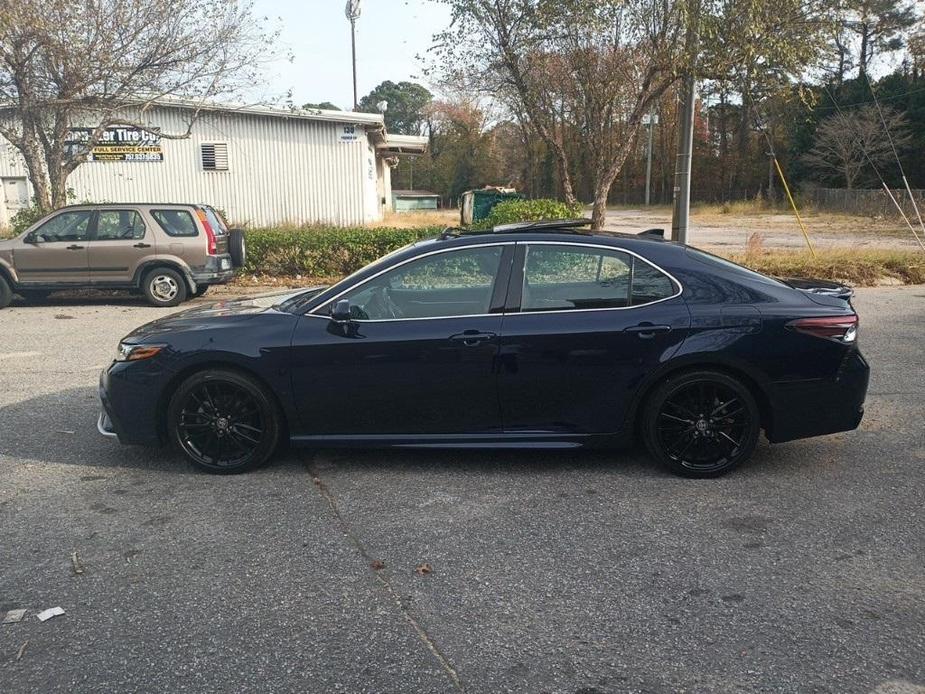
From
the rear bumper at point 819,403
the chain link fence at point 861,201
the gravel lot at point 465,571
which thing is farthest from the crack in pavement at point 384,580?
the chain link fence at point 861,201

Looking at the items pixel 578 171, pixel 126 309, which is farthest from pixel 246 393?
pixel 578 171

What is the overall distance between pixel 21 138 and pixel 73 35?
7.79 ft

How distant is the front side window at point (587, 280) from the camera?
4.67 m

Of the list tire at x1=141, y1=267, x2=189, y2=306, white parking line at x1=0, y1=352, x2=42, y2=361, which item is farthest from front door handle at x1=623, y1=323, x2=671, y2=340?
tire at x1=141, y1=267, x2=189, y2=306

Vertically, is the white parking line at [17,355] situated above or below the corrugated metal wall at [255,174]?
below

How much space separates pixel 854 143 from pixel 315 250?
41.2 m

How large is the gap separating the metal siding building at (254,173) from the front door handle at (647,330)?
64.4 feet

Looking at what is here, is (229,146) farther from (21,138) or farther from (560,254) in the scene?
(560,254)

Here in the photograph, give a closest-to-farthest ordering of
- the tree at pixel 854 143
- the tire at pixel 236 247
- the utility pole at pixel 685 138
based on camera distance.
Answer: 1. the utility pole at pixel 685 138
2. the tire at pixel 236 247
3. the tree at pixel 854 143

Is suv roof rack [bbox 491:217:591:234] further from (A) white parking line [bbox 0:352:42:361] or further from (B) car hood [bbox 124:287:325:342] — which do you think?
(A) white parking line [bbox 0:352:42:361]

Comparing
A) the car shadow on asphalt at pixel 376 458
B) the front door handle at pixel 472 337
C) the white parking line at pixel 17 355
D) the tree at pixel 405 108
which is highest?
the tree at pixel 405 108

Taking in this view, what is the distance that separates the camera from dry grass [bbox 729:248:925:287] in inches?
570

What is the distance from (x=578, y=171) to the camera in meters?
50.3

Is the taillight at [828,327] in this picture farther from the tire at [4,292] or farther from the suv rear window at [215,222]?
the tire at [4,292]
